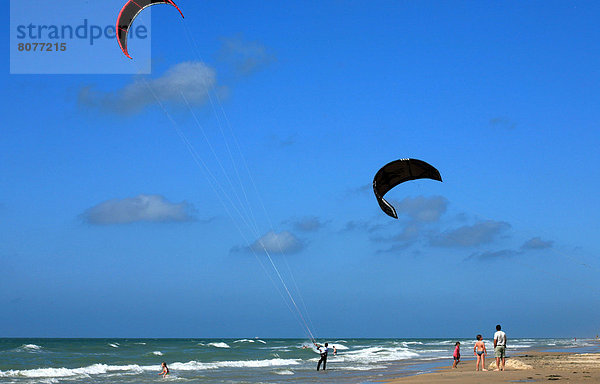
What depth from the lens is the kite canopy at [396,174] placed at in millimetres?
17375

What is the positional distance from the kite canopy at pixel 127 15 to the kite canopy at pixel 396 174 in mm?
7752

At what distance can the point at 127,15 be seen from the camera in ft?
58.4

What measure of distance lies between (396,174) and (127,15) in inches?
350

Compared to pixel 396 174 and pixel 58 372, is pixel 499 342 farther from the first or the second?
pixel 58 372

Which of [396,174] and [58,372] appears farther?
[58,372]

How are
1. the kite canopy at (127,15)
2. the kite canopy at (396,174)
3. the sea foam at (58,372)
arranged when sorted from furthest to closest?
1. the sea foam at (58,372)
2. the kite canopy at (127,15)
3. the kite canopy at (396,174)

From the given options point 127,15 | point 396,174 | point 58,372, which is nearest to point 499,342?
point 396,174

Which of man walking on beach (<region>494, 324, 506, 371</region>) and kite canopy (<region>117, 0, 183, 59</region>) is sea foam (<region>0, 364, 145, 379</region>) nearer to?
kite canopy (<region>117, 0, 183, 59</region>)

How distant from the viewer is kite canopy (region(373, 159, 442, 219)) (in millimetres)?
17375

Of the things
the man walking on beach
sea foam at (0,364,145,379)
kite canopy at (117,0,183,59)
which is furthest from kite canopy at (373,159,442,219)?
sea foam at (0,364,145,379)

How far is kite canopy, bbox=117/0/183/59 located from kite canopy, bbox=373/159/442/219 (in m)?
7.75

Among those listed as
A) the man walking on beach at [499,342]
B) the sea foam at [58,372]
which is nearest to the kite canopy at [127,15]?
the man walking on beach at [499,342]

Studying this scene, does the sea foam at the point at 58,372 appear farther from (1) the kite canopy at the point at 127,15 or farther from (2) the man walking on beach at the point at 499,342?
(2) the man walking on beach at the point at 499,342

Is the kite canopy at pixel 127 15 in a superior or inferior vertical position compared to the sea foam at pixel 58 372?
superior
